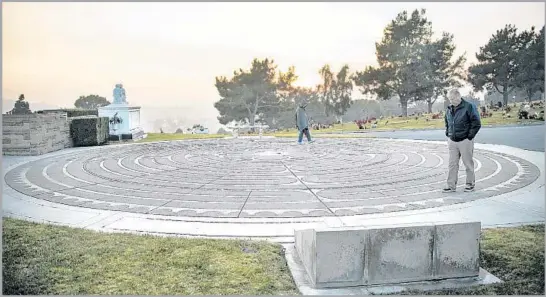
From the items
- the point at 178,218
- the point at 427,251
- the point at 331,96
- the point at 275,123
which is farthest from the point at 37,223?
the point at 331,96

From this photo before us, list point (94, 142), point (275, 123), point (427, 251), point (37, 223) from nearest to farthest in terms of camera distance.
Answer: point (427, 251), point (37, 223), point (94, 142), point (275, 123)

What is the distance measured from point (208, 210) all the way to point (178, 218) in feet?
2.06

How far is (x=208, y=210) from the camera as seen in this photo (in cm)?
705

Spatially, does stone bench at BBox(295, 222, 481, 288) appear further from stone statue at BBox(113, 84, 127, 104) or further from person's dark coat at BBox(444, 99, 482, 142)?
stone statue at BBox(113, 84, 127, 104)

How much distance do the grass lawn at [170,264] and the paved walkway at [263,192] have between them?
2.02 ft

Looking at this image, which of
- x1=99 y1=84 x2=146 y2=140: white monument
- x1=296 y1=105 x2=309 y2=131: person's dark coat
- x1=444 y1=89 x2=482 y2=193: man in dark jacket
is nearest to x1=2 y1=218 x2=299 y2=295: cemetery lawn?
x1=444 y1=89 x2=482 y2=193: man in dark jacket

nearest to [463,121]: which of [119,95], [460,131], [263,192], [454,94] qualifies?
[460,131]

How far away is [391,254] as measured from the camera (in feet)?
13.6

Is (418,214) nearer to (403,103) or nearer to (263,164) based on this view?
(263,164)

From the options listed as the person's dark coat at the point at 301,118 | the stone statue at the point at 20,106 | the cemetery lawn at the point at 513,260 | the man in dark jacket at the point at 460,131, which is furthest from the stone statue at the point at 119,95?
the cemetery lawn at the point at 513,260

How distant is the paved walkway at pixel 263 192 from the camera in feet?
21.0

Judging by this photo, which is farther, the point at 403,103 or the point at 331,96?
the point at 331,96

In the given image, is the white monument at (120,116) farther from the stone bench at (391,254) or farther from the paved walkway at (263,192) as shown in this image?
the stone bench at (391,254)

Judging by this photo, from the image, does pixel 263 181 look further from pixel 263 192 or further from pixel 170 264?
pixel 170 264
